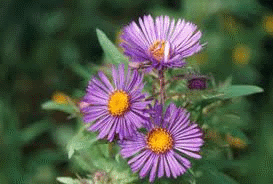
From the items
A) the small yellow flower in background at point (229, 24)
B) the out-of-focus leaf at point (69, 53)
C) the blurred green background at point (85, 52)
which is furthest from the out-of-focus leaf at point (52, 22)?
the small yellow flower in background at point (229, 24)

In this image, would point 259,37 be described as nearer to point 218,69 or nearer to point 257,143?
point 218,69

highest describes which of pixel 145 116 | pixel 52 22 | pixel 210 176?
pixel 52 22

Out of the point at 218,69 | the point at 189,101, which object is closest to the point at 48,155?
the point at 218,69

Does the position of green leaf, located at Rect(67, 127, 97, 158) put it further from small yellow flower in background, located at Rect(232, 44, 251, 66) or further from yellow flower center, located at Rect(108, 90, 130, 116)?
small yellow flower in background, located at Rect(232, 44, 251, 66)

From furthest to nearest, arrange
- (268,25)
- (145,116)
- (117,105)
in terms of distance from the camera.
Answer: (268,25) < (117,105) < (145,116)

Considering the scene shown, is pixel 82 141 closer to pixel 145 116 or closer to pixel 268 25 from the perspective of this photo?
pixel 145 116

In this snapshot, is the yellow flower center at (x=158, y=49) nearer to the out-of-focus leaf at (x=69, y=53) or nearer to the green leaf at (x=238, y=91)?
the green leaf at (x=238, y=91)

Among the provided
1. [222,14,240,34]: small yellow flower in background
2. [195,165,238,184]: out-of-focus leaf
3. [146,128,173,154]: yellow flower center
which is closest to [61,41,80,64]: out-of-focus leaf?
[222,14,240,34]: small yellow flower in background

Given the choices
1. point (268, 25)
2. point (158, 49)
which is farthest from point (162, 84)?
point (268, 25)
